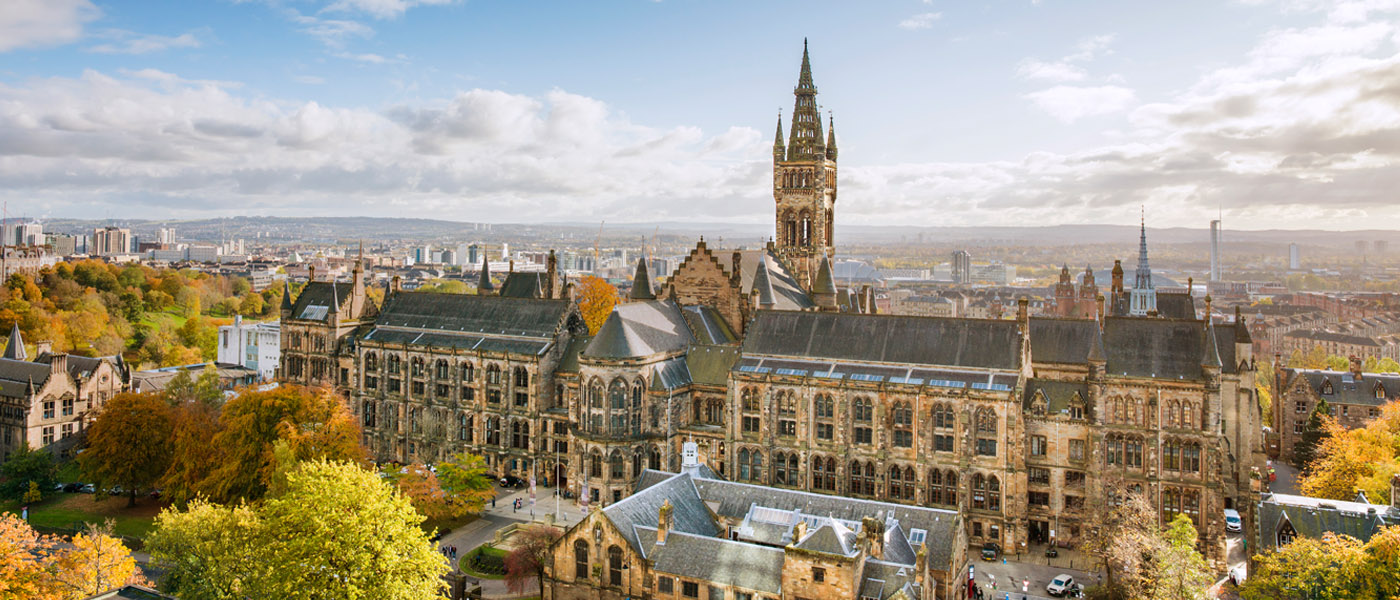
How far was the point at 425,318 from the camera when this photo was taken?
84938 millimetres

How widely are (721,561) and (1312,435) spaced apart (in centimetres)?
6479

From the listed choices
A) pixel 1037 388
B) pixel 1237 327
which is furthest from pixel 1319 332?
pixel 1037 388

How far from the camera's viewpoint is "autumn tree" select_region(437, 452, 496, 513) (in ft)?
206

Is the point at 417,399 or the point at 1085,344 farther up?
the point at 1085,344

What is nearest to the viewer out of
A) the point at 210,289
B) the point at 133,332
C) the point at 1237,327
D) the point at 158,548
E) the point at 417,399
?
the point at 158,548

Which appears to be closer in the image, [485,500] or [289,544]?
[289,544]

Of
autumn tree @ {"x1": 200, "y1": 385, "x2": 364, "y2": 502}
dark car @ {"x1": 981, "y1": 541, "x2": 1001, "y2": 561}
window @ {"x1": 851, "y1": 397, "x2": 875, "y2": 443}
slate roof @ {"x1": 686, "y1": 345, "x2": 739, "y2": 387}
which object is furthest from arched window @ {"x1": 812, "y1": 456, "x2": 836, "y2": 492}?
autumn tree @ {"x1": 200, "y1": 385, "x2": 364, "y2": 502}

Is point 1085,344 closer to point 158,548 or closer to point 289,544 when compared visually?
point 289,544

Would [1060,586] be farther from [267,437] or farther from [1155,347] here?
[267,437]

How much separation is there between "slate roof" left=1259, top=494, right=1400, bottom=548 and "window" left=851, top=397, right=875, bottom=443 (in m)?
23.6

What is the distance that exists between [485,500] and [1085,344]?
45.7 m

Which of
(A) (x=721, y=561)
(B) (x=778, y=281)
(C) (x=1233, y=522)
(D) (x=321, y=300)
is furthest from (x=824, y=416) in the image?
(D) (x=321, y=300)

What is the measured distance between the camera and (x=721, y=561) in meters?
44.9

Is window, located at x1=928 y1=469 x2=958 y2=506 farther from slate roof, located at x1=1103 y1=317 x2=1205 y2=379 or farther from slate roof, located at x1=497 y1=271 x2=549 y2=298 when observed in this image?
slate roof, located at x1=497 y1=271 x2=549 y2=298
